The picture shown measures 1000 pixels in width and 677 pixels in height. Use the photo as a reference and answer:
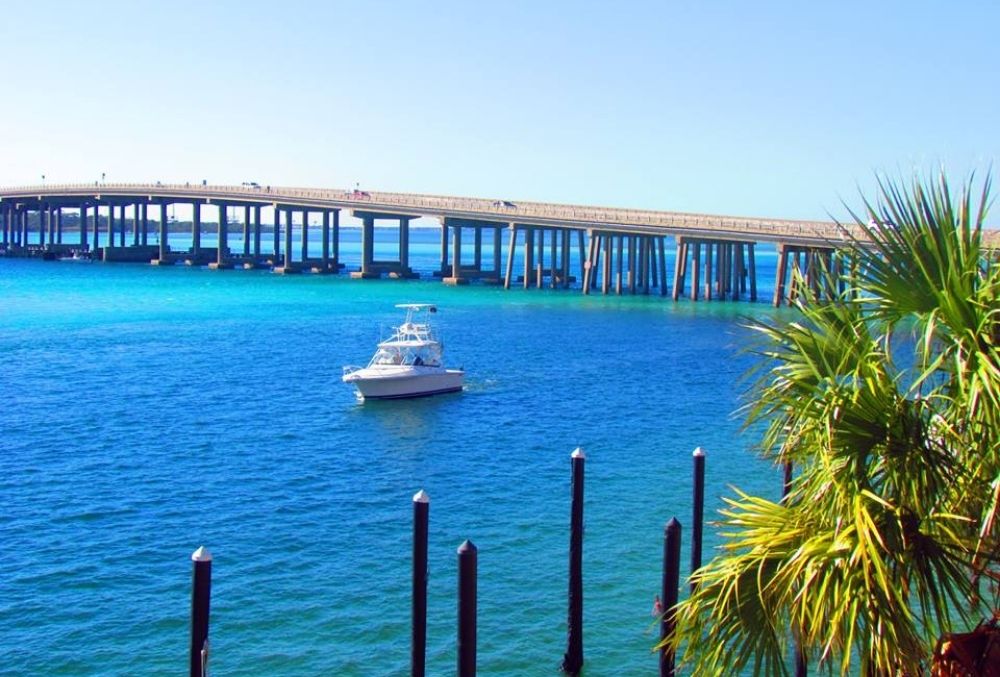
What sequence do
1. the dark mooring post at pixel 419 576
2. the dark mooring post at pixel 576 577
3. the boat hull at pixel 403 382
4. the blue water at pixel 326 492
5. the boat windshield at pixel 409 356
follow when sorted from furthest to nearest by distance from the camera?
the boat windshield at pixel 409 356 < the boat hull at pixel 403 382 < the blue water at pixel 326 492 < the dark mooring post at pixel 576 577 < the dark mooring post at pixel 419 576

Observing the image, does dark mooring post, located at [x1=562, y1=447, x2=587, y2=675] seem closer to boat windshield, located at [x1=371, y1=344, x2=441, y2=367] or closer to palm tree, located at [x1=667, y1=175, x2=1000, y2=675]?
palm tree, located at [x1=667, y1=175, x2=1000, y2=675]

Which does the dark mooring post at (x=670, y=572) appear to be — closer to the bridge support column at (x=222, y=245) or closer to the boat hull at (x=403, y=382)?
the boat hull at (x=403, y=382)

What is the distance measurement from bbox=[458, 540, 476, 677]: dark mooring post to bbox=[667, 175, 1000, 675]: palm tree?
5557 millimetres

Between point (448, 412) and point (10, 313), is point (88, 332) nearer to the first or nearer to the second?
point (10, 313)

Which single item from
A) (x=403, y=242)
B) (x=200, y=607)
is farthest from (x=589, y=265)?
(x=200, y=607)

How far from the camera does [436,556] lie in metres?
23.9

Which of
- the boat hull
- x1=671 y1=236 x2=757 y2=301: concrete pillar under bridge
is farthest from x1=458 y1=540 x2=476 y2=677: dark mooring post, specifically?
x1=671 y1=236 x2=757 y2=301: concrete pillar under bridge

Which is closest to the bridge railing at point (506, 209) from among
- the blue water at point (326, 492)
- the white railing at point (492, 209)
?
the white railing at point (492, 209)

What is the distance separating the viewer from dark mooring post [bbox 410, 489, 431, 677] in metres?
15.0

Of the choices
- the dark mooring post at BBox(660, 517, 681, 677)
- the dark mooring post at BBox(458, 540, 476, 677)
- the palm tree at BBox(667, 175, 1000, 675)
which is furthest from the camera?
the dark mooring post at BBox(660, 517, 681, 677)

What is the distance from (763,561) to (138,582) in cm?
1718

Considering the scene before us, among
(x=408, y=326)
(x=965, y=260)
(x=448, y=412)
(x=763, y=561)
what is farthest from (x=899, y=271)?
(x=408, y=326)

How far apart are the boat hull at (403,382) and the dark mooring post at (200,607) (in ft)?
102

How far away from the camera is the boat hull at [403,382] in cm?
4488
